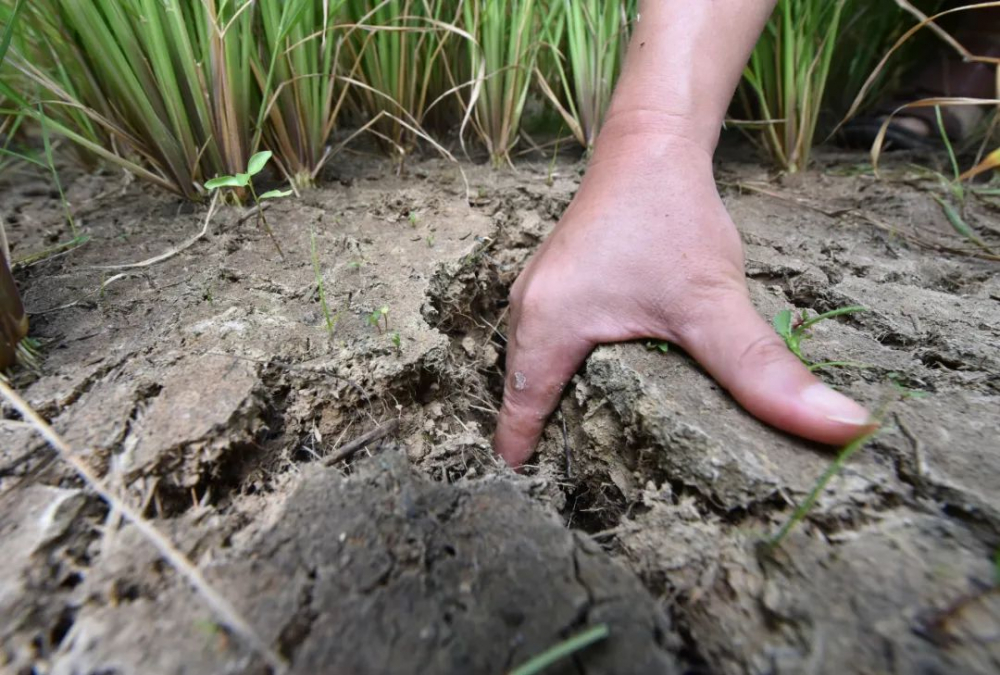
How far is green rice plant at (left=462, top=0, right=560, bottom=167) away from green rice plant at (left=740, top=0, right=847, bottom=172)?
65 cm

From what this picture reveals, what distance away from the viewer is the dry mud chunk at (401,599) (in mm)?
491

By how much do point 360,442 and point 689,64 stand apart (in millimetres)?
995

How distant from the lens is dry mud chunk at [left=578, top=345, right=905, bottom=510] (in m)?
0.67

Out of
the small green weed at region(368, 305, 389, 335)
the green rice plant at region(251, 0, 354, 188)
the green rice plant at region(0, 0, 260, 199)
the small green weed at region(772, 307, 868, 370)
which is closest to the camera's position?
the small green weed at region(772, 307, 868, 370)

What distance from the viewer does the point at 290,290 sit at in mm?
1025

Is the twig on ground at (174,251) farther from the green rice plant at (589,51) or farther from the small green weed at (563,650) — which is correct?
the small green weed at (563,650)

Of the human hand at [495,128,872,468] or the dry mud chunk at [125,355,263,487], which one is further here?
the human hand at [495,128,872,468]

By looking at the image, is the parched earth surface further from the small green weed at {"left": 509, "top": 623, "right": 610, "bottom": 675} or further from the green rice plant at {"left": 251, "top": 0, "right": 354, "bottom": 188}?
the green rice plant at {"left": 251, "top": 0, "right": 354, "bottom": 188}

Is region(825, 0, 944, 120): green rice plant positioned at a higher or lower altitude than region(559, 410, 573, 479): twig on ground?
higher

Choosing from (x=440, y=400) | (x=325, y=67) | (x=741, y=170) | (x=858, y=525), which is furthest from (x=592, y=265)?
(x=741, y=170)

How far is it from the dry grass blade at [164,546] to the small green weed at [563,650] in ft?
0.78

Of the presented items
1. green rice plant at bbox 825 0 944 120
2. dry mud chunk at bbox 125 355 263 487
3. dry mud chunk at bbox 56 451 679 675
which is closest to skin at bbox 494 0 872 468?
dry mud chunk at bbox 56 451 679 675

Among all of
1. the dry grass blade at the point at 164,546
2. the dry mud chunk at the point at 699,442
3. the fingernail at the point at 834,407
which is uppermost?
the fingernail at the point at 834,407

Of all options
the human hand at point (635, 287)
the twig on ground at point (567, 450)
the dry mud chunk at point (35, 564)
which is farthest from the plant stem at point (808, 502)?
the dry mud chunk at point (35, 564)
